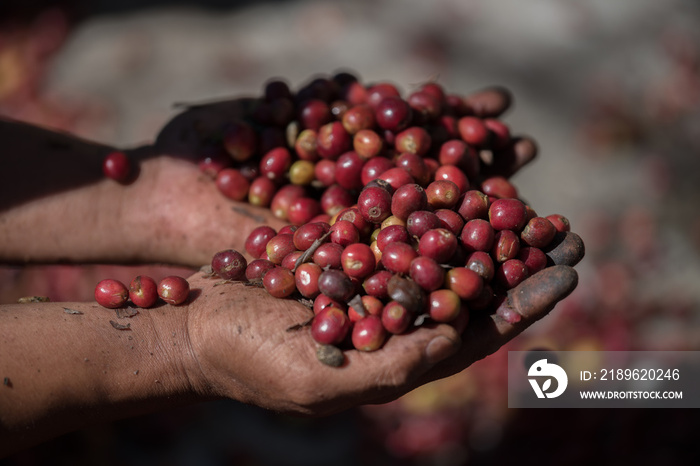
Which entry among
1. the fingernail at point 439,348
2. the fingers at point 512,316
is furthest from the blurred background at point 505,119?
the fingernail at point 439,348

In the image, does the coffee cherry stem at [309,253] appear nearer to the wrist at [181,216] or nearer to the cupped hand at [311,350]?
the cupped hand at [311,350]

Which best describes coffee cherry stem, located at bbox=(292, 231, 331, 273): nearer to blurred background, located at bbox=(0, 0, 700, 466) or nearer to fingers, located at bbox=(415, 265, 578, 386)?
fingers, located at bbox=(415, 265, 578, 386)

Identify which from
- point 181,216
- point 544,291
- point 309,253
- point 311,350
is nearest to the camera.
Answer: point 311,350

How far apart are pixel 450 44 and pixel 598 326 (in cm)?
375

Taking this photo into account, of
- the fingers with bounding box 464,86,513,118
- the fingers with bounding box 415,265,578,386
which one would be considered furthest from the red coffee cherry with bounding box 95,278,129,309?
the fingers with bounding box 464,86,513,118

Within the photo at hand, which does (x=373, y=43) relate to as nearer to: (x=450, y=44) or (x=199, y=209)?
(x=450, y=44)

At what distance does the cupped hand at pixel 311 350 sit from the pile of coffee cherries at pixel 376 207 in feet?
0.26

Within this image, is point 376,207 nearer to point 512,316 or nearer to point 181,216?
point 512,316

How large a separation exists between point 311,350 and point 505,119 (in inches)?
186

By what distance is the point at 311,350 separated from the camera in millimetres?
2428

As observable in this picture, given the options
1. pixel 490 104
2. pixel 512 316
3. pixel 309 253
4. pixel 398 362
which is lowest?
pixel 398 362

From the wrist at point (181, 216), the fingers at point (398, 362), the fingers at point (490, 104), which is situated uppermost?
the fingers at point (490, 104)

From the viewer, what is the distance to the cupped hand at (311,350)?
7.71 ft

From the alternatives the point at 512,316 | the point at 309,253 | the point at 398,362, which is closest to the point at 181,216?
the point at 309,253
